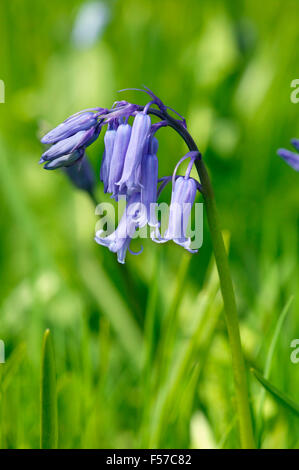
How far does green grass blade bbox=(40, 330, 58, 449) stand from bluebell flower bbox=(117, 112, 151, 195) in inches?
14.4

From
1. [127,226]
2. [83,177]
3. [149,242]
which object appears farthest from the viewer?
[149,242]

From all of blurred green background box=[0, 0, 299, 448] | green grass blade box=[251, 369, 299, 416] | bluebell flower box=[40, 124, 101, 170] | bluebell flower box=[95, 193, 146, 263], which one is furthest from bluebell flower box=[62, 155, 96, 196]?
green grass blade box=[251, 369, 299, 416]

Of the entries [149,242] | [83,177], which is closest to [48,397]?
[83,177]

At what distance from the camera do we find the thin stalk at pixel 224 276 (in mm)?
1394

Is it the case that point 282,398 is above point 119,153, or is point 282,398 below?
below

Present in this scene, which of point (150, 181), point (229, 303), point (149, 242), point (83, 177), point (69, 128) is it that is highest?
point (69, 128)

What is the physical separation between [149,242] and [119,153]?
6.58 feet

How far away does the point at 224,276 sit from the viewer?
1.41 meters

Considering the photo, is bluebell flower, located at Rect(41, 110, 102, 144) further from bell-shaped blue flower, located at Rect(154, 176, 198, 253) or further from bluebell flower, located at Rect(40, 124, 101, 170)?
bell-shaped blue flower, located at Rect(154, 176, 198, 253)

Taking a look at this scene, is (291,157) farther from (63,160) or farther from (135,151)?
(63,160)

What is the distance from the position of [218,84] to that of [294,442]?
8.90 ft

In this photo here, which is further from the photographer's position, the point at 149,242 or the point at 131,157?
the point at 149,242
